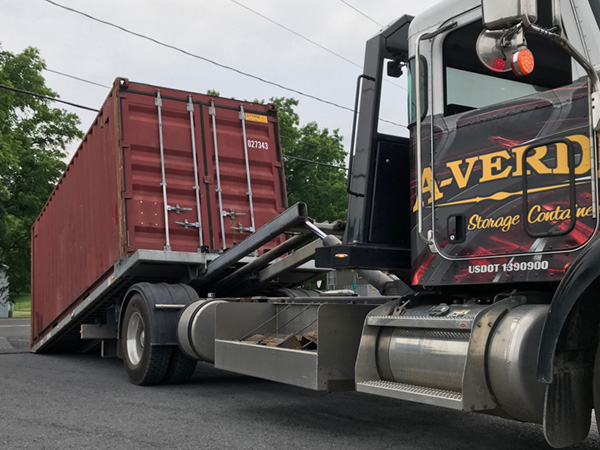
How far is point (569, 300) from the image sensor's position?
3188 millimetres

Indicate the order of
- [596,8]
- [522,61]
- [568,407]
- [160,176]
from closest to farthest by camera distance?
[522,61]
[568,407]
[596,8]
[160,176]

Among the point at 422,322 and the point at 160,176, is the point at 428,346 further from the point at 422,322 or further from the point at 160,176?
the point at 160,176

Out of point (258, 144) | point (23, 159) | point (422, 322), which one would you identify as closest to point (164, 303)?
point (258, 144)

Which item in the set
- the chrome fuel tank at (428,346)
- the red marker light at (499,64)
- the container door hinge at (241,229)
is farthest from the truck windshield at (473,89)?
the container door hinge at (241,229)

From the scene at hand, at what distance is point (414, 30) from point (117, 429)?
363cm

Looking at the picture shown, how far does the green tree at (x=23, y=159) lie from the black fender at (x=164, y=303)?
18343 millimetres

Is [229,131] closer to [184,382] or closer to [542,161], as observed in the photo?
[184,382]

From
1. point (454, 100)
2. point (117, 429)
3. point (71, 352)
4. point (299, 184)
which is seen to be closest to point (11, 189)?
point (299, 184)

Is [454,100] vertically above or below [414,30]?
below

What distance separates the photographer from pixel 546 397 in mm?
3330

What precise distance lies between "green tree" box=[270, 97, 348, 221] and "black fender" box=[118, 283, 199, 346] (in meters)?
21.1

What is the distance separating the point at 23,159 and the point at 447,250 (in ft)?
82.3

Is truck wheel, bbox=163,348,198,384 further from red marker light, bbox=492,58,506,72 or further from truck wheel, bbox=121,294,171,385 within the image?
red marker light, bbox=492,58,506,72

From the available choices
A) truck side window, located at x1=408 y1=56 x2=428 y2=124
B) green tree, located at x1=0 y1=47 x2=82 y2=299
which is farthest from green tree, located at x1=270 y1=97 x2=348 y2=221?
truck side window, located at x1=408 y1=56 x2=428 y2=124
